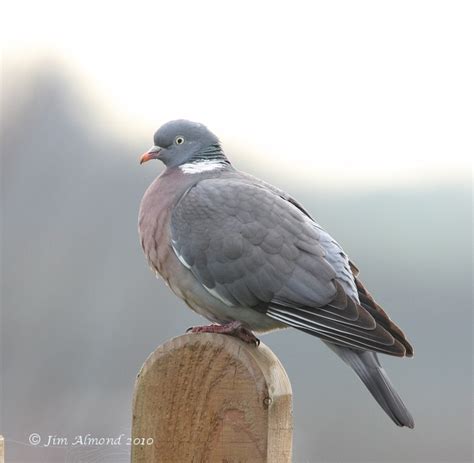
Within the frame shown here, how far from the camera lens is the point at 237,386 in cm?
249

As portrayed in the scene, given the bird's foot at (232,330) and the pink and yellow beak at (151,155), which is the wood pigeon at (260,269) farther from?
the pink and yellow beak at (151,155)

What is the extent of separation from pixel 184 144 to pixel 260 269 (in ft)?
3.11

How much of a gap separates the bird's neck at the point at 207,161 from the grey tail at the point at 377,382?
3.47 feet

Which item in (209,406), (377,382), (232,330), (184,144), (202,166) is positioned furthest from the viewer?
(184,144)

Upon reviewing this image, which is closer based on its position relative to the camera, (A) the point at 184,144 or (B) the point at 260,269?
(B) the point at 260,269

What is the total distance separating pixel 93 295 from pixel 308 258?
1.44 metres

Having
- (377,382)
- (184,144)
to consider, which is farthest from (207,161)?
(377,382)

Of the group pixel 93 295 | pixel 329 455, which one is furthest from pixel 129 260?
pixel 329 455

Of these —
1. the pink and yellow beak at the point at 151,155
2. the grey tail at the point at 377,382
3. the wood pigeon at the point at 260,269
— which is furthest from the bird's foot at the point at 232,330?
the pink and yellow beak at the point at 151,155

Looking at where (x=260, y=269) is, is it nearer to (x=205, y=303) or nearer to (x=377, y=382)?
(x=205, y=303)

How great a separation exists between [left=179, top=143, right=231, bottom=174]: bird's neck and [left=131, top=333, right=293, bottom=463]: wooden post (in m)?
1.69

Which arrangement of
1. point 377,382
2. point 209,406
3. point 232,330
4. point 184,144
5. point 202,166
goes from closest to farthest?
point 209,406 < point 377,382 < point 232,330 < point 202,166 < point 184,144

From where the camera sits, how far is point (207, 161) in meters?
4.24

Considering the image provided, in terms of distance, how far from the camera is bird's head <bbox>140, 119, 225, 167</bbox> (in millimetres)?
4305
